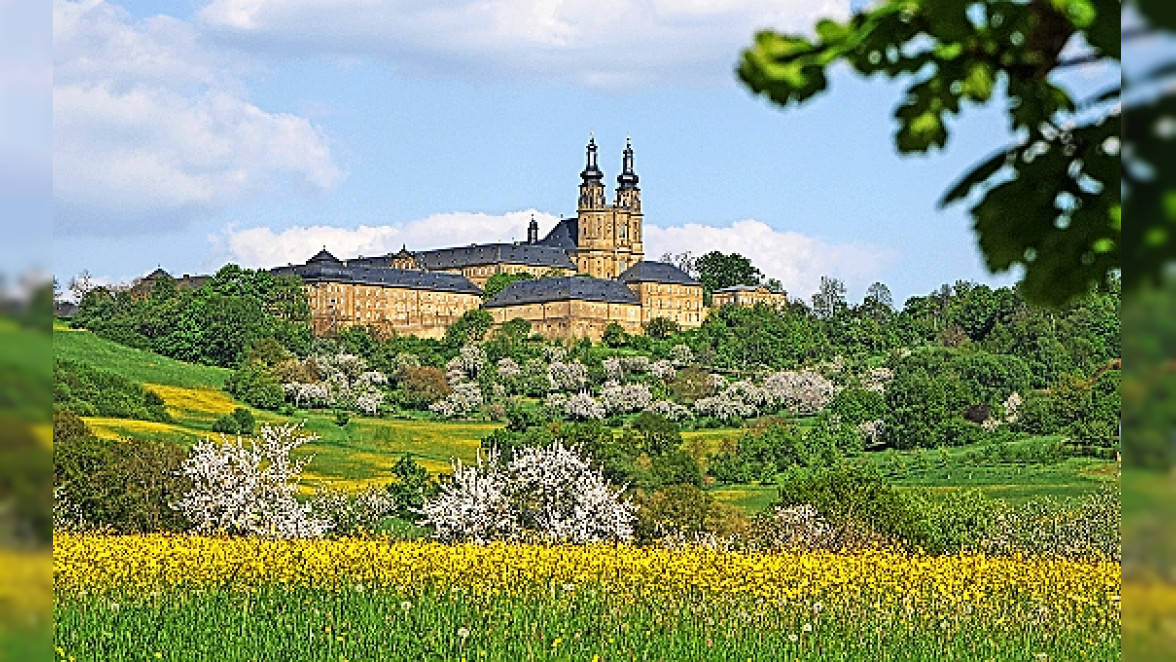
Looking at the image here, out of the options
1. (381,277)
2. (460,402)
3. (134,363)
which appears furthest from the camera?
(381,277)

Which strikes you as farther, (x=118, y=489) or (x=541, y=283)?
(x=541, y=283)

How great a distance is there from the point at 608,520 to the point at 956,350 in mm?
58312

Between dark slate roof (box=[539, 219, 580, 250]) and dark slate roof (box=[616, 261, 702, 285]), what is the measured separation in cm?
2181

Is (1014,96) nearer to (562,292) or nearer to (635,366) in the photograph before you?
(635,366)

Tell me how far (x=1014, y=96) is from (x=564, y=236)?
144672mm

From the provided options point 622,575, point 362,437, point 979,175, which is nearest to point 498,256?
point 362,437

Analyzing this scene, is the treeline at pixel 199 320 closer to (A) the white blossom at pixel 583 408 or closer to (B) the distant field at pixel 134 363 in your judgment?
(B) the distant field at pixel 134 363

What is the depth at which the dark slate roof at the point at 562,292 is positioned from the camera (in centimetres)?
10962

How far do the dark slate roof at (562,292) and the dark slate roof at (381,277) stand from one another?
7.96 meters

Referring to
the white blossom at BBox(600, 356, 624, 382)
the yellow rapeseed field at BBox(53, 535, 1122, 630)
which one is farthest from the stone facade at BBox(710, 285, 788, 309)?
the yellow rapeseed field at BBox(53, 535, 1122, 630)

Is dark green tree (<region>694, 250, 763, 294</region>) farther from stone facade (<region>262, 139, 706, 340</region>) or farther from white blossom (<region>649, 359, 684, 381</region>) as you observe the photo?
white blossom (<region>649, 359, 684, 381</region>)

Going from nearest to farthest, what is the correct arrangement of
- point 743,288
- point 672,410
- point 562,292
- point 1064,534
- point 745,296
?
point 1064,534
point 672,410
point 562,292
point 745,296
point 743,288

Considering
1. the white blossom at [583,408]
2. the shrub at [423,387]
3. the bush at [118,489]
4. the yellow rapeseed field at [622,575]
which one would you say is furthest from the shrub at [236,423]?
the yellow rapeseed field at [622,575]

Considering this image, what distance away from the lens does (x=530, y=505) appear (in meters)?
18.6
